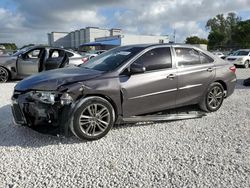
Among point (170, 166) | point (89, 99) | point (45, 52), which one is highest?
point (45, 52)

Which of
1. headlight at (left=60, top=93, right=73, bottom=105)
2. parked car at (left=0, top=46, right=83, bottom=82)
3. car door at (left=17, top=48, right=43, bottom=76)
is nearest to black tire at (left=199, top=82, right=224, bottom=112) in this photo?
headlight at (left=60, top=93, right=73, bottom=105)

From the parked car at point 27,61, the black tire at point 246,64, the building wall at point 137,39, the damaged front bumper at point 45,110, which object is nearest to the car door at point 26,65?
the parked car at point 27,61

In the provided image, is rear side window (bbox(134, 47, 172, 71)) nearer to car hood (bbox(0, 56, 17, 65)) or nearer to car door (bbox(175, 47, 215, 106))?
car door (bbox(175, 47, 215, 106))

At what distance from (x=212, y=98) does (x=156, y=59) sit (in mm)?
1729

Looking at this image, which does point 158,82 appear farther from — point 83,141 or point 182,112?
point 83,141

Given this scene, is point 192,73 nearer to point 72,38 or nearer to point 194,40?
point 194,40

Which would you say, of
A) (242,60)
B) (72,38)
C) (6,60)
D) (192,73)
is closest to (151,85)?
(192,73)

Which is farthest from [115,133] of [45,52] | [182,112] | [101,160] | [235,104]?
[45,52]

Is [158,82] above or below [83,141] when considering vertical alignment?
above

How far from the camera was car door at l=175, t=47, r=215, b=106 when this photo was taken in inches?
200

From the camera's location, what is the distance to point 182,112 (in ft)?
18.3

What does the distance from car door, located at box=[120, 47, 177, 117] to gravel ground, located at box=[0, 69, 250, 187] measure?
399 mm

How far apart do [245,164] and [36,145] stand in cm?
296

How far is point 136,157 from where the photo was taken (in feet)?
11.6
